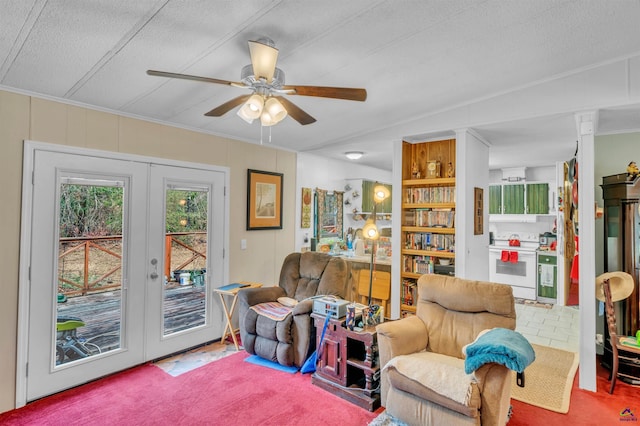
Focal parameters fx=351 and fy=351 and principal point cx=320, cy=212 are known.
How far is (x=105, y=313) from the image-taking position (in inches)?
125

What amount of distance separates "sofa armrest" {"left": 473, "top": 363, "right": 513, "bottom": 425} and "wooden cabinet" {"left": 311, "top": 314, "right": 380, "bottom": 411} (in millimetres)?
848

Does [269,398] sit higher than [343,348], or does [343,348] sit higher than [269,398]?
[343,348]

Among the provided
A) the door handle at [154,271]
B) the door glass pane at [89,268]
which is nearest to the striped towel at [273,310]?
the door handle at [154,271]

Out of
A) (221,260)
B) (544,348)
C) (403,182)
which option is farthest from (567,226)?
(221,260)

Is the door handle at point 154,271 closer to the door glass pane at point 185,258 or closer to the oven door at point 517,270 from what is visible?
the door glass pane at point 185,258

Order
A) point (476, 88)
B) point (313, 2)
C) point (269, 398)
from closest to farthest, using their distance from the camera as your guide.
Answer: point (313, 2)
point (269, 398)
point (476, 88)

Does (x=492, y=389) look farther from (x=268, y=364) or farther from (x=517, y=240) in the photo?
(x=517, y=240)

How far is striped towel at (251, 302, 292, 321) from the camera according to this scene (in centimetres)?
336

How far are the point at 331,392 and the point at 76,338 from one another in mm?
2230

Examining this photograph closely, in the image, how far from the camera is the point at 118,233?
3.23 meters

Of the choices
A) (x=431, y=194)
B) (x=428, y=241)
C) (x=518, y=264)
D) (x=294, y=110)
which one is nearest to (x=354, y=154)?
(x=431, y=194)

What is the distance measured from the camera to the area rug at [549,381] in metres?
Result: 2.78

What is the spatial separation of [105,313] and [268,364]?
1.56 m

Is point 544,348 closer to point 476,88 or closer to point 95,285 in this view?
point 476,88
